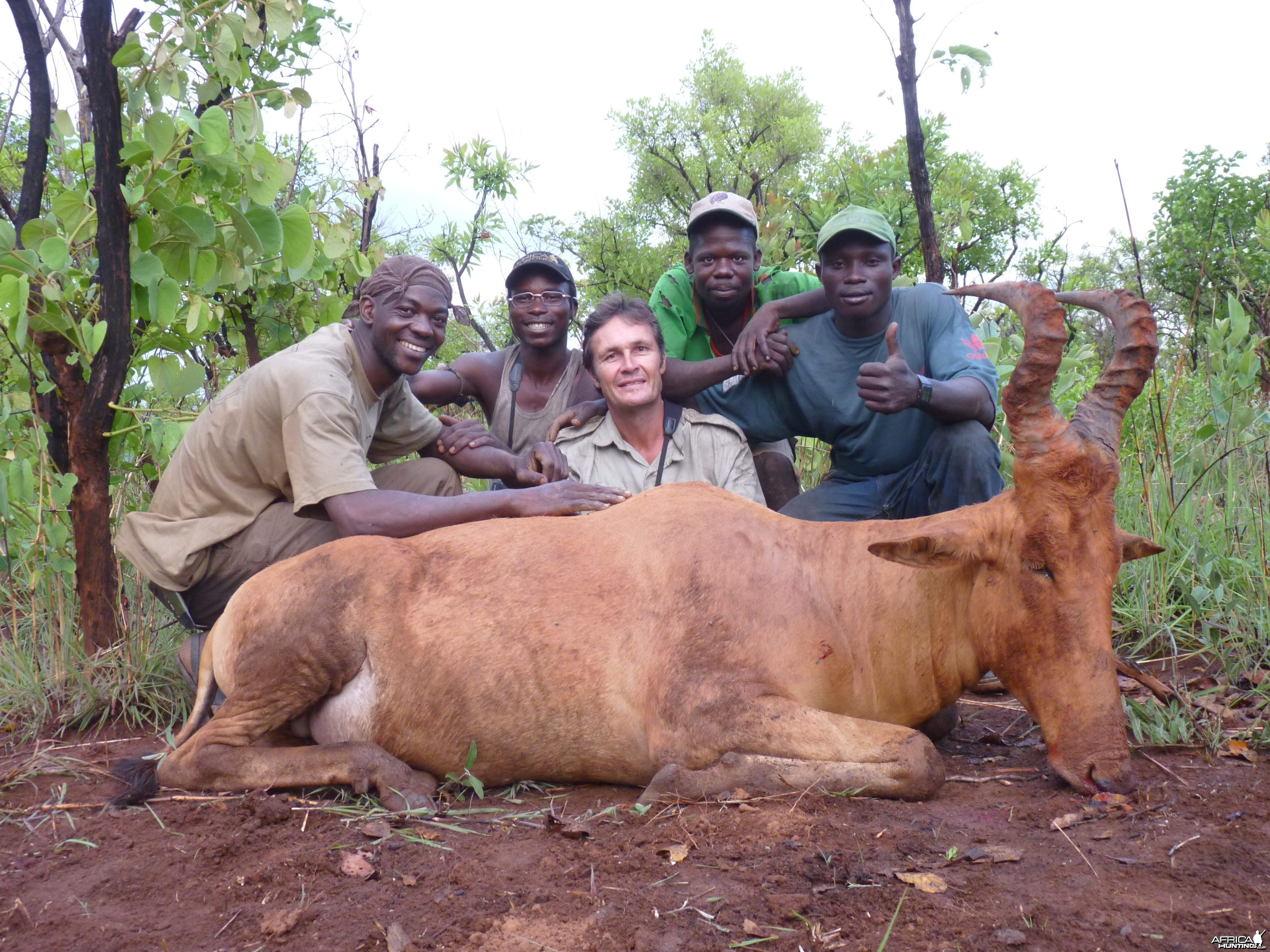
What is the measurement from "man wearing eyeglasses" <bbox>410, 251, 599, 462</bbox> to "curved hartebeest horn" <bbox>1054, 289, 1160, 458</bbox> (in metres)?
3.04

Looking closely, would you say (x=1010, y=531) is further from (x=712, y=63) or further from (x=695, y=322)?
(x=712, y=63)

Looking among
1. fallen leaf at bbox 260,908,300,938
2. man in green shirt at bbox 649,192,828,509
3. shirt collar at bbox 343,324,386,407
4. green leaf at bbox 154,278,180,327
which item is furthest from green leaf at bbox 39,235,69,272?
fallen leaf at bbox 260,908,300,938

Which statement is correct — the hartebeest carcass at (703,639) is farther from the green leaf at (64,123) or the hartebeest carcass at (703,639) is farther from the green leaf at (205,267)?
the green leaf at (64,123)

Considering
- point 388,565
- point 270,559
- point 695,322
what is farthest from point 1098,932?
point 695,322

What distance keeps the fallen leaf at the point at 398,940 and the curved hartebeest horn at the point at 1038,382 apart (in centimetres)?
248

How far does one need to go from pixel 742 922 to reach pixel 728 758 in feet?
3.17

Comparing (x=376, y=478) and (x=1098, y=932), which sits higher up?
(x=376, y=478)

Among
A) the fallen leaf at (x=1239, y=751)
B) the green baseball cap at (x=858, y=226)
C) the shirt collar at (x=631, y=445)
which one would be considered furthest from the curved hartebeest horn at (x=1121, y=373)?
the shirt collar at (x=631, y=445)

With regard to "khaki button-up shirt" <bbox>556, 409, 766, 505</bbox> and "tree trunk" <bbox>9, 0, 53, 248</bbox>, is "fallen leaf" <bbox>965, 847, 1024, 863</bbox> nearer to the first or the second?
"khaki button-up shirt" <bbox>556, 409, 766, 505</bbox>

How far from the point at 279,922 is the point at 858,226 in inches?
167

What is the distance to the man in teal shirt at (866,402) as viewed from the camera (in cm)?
522

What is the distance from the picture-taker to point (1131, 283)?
17641 millimetres

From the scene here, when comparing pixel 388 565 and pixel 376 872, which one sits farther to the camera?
pixel 388 565

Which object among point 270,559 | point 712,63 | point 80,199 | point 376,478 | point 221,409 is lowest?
point 270,559
